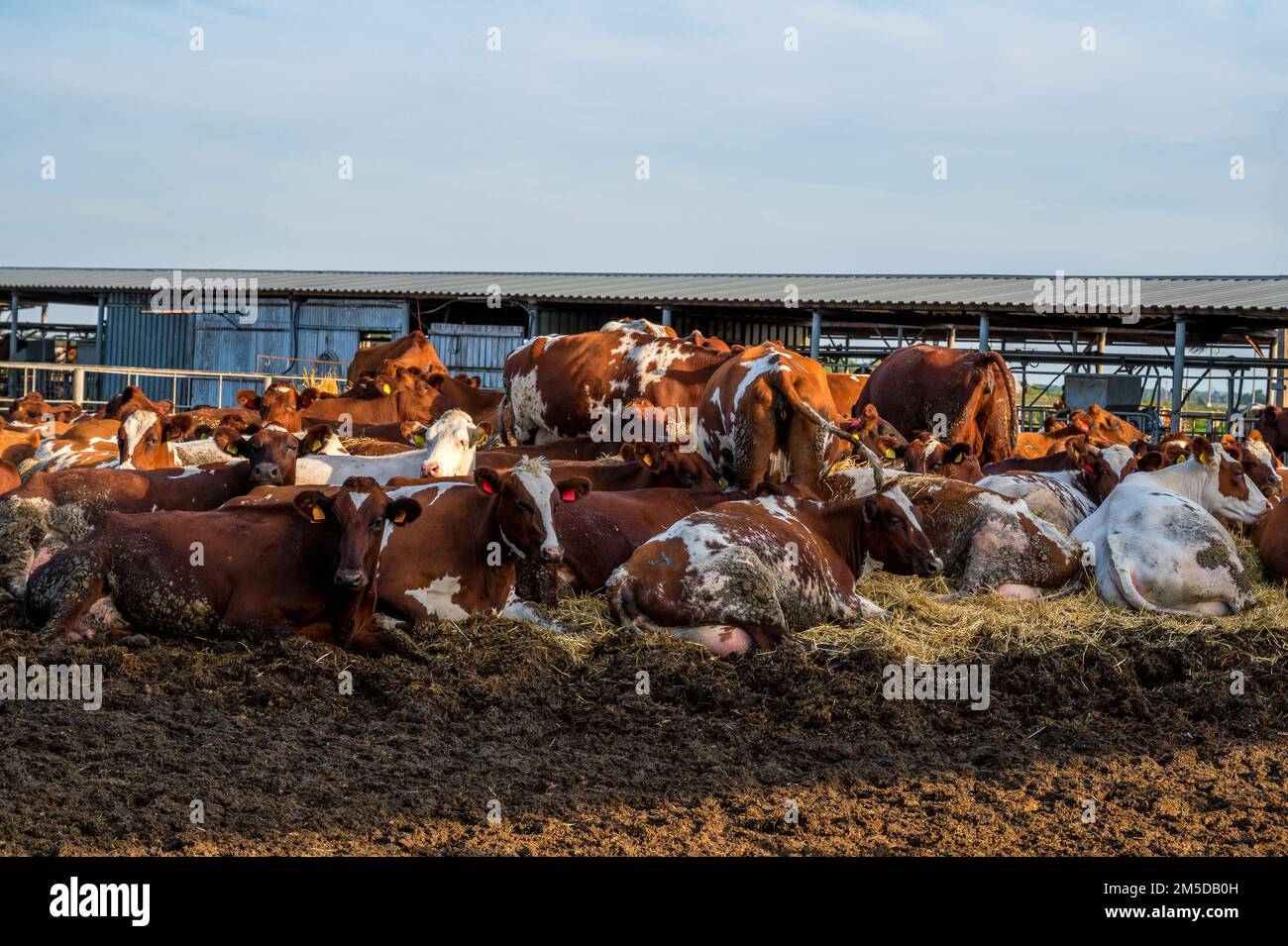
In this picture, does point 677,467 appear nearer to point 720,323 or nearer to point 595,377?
point 595,377

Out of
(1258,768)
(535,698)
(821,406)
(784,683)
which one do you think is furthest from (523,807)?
(821,406)

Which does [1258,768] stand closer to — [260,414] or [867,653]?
[867,653]

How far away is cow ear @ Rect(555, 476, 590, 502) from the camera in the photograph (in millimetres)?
7641

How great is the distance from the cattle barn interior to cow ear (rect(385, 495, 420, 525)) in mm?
15577

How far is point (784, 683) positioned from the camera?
21.6ft

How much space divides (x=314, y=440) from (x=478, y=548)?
10.5ft

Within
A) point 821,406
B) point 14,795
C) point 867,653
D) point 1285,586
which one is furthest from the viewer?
point 821,406

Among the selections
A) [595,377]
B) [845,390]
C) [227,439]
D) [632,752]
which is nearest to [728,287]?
[845,390]

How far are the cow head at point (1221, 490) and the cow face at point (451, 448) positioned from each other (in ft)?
17.5

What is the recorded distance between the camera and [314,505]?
698cm
